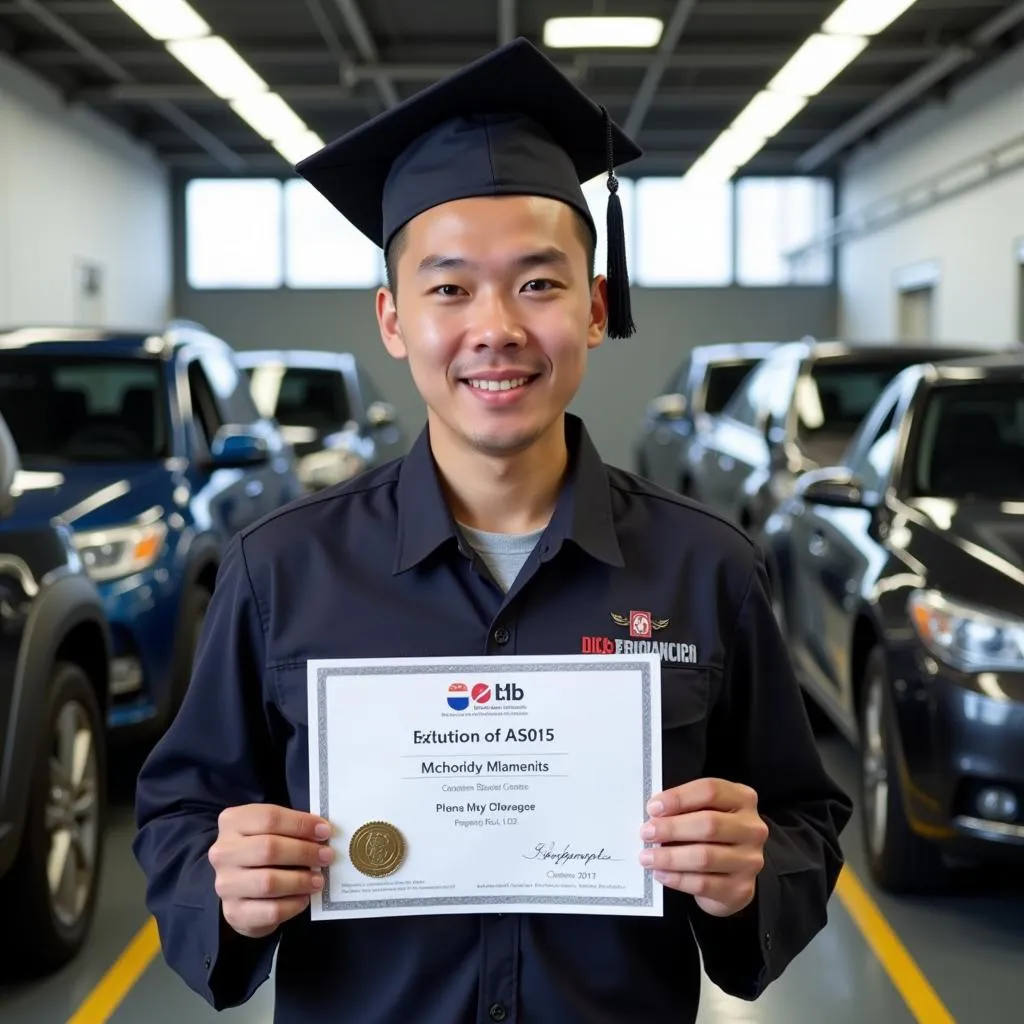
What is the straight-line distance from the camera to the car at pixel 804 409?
26.8 ft

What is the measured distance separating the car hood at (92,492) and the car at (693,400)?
590cm

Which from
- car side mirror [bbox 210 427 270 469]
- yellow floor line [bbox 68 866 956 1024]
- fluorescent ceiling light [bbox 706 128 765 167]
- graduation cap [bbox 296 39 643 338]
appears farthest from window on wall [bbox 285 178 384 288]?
graduation cap [bbox 296 39 643 338]

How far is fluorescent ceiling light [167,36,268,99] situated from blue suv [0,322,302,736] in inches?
272

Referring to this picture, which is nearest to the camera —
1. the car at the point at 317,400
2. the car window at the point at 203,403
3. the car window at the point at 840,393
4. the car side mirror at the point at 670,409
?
the car window at the point at 203,403

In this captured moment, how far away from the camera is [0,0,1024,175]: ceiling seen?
43.9ft

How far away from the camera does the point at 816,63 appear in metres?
14.2

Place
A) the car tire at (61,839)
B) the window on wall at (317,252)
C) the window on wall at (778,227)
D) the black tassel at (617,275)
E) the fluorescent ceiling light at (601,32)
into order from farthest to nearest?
the window on wall at (778,227) → the window on wall at (317,252) → the fluorescent ceiling light at (601,32) → the car tire at (61,839) → the black tassel at (617,275)

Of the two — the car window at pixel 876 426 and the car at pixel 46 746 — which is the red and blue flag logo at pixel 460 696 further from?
the car window at pixel 876 426

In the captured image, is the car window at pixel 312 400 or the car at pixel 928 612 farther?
the car window at pixel 312 400

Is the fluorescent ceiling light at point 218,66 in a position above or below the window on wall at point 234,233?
above

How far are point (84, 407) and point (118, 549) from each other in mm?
1159

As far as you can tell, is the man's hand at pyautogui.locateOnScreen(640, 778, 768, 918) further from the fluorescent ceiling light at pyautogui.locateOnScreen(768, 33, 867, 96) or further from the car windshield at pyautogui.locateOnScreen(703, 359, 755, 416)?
the fluorescent ceiling light at pyautogui.locateOnScreen(768, 33, 867, 96)

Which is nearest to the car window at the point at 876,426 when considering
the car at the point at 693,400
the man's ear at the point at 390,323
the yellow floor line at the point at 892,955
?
the yellow floor line at the point at 892,955

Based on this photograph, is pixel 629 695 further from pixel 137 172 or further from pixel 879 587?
pixel 137 172
